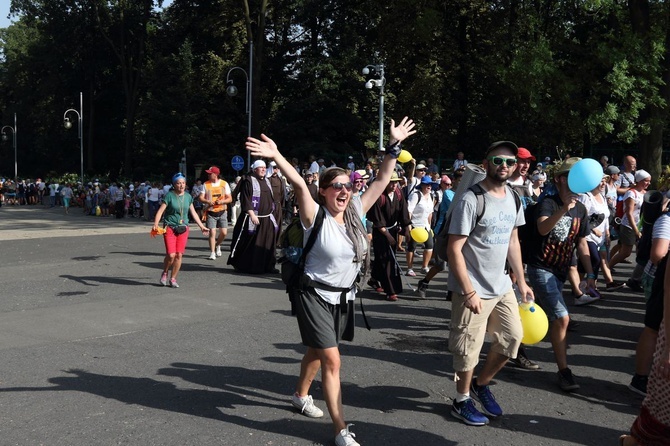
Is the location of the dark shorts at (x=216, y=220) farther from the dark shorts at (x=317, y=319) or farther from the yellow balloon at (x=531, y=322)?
the dark shorts at (x=317, y=319)

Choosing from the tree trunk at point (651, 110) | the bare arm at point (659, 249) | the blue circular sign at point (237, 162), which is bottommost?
the bare arm at point (659, 249)

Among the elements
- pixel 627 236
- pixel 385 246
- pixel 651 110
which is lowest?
pixel 385 246

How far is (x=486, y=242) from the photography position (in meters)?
4.85

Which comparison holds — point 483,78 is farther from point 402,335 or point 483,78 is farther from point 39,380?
point 39,380

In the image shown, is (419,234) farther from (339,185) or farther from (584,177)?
(339,185)

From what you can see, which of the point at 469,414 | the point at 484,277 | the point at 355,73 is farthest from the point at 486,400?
the point at 355,73

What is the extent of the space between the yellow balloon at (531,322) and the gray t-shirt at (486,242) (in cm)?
50

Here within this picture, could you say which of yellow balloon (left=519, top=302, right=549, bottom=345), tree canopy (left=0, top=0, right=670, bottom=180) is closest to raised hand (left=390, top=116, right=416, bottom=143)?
yellow balloon (left=519, top=302, right=549, bottom=345)

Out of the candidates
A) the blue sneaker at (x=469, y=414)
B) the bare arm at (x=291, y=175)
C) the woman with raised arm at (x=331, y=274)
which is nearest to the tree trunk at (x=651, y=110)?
the blue sneaker at (x=469, y=414)

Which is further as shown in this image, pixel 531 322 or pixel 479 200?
pixel 531 322

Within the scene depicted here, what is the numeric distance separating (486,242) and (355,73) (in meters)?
34.1

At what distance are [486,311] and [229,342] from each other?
3.17 m

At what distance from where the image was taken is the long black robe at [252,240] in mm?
12258

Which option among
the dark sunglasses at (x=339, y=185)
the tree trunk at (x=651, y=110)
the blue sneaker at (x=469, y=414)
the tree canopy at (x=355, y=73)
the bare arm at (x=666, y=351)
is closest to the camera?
the bare arm at (x=666, y=351)
